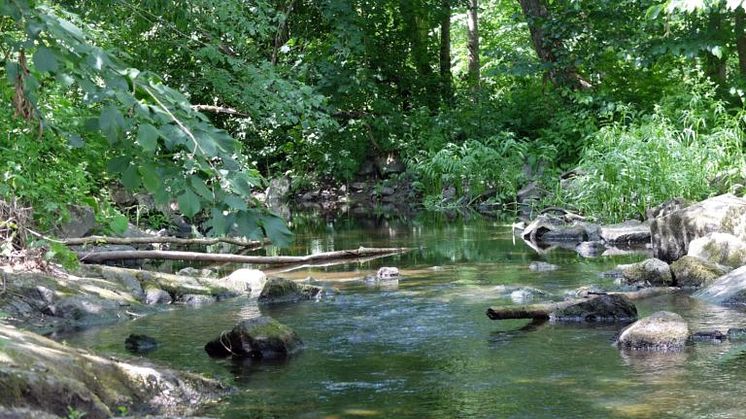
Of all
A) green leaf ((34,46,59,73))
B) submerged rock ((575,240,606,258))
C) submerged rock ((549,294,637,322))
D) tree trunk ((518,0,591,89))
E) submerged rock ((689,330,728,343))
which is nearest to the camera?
green leaf ((34,46,59,73))

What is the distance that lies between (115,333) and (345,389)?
2.66 meters

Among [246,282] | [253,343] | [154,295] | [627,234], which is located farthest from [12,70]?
[627,234]

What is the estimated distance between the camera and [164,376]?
5.53 meters

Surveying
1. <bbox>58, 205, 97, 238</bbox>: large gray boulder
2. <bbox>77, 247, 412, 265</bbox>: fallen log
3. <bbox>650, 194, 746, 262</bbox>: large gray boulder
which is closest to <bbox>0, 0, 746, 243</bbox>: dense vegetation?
<bbox>58, 205, 97, 238</bbox>: large gray boulder

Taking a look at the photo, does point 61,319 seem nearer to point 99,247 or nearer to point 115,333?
point 115,333

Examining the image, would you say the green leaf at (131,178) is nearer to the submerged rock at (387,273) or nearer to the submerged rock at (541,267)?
the submerged rock at (387,273)

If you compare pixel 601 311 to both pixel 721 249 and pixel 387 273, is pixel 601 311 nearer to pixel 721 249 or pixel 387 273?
pixel 721 249

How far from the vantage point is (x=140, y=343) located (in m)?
7.03

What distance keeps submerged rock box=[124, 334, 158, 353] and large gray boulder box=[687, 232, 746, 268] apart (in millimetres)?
5345

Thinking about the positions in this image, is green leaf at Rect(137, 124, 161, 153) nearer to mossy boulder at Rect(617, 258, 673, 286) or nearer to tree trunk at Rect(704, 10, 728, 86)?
mossy boulder at Rect(617, 258, 673, 286)

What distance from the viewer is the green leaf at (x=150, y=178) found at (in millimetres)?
3281

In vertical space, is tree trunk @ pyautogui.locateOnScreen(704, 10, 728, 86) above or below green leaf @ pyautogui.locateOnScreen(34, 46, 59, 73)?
above

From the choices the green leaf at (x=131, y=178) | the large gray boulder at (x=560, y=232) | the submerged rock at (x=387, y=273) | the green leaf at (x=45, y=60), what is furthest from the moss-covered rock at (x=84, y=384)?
the large gray boulder at (x=560, y=232)

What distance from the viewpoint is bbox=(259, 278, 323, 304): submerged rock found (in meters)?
9.17
